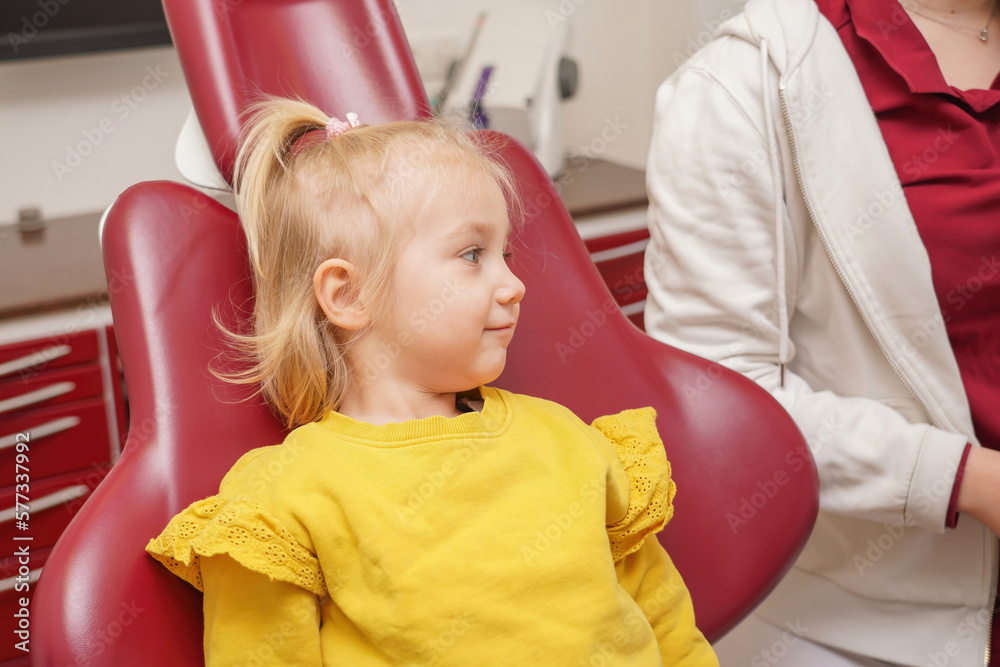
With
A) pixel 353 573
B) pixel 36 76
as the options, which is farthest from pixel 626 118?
pixel 353 573

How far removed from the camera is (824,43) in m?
0.91

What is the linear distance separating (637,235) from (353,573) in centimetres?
142

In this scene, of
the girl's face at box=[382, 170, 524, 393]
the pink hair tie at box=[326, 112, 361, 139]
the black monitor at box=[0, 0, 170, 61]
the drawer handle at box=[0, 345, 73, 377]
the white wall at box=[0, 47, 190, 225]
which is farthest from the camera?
the white wall at box=[0, 47, 190, 225]

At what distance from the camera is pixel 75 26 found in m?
1.76

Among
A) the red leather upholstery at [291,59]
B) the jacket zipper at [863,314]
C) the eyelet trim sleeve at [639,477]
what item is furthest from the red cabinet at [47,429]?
the jacket zipper at [863,314]

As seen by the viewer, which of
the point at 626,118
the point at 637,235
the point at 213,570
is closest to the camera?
the point at 213,570

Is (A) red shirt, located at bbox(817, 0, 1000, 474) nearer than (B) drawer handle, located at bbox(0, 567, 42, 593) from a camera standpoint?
Yes

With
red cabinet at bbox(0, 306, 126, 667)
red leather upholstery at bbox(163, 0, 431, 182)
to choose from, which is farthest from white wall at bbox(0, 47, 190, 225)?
red leather upholstery at bbox(163, 0, 431, 182)

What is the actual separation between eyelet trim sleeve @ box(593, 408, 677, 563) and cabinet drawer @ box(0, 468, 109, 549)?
1.11 meters

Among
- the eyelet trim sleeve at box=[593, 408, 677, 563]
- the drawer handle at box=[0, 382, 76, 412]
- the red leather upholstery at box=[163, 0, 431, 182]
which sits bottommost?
the drawer handle at box=[0, 382, 76, 412]

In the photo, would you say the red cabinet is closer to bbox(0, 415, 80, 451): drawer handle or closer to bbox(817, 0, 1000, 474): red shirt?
bbox(0, 415, 80, 451): drawer handle

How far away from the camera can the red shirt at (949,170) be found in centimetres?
88

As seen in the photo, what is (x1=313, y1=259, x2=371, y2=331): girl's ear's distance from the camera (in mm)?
782

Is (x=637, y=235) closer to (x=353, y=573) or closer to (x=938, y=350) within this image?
(x=938, y=350)
